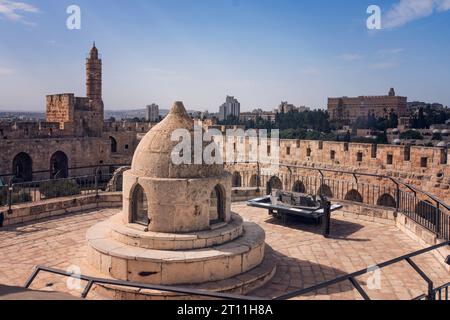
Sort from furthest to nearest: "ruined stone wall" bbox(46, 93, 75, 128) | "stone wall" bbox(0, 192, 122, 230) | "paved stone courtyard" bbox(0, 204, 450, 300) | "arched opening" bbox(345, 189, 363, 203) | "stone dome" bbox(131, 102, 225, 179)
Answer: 1. "ruined stone wall" bbox(46, 93, 75, 128)
2. "arched opening" bbox(345, 189, 363, 203)
3. "stone wall" bbox(0, 192, 122, 230)
4. "stone dome" bbox(131, 102, 225, 179)
5. "paved stone courtyard" bbox(0, 204, 450, 300)

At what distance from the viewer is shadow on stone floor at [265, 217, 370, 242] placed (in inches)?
290

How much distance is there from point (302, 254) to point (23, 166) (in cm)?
2605

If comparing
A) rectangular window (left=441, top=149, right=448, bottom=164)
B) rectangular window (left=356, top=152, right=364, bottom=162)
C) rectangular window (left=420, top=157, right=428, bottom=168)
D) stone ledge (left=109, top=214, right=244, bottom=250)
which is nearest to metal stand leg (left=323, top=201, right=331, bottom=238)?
stone ledge (left=109, top=214, right=244, bottom=250)

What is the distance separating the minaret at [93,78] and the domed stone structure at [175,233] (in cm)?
3408

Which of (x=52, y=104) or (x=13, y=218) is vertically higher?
(x=52, y=104)

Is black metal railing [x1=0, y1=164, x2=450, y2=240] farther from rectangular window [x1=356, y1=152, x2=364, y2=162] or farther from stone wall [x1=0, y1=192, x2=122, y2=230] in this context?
rectangular window [x1=356, y1=152, x2=364, y2=162]

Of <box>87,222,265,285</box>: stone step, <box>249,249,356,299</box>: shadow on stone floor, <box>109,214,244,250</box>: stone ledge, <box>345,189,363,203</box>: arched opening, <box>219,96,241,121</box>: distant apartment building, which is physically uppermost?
<box>219,96,241,121</box>: distant apartment building

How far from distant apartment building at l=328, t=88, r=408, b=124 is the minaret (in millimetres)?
81772

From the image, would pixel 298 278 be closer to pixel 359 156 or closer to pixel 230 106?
pixel 359 156

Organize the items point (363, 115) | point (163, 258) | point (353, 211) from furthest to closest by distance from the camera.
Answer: point (363, 115) → point (353, 211) → point (163, 258)

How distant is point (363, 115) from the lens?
4916 inches
